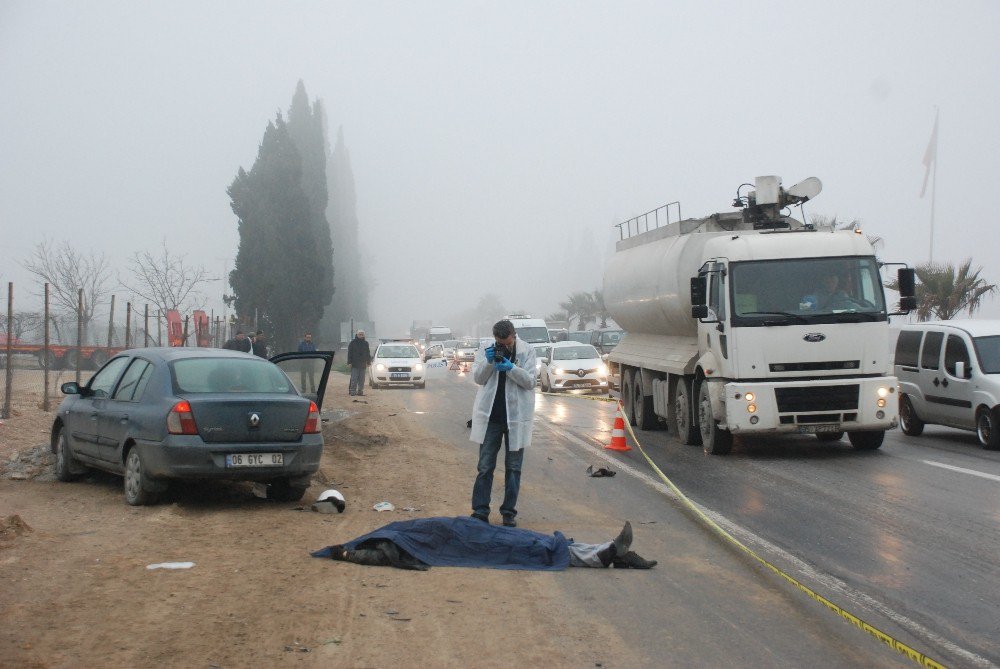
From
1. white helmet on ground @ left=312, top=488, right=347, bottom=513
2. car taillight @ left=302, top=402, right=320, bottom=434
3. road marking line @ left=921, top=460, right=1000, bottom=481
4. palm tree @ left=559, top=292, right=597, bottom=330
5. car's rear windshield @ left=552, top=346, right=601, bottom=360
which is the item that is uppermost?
palm tree @ left=559, top=292, right=597, bottom=330

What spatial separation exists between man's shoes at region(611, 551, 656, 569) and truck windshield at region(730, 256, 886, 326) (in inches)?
289

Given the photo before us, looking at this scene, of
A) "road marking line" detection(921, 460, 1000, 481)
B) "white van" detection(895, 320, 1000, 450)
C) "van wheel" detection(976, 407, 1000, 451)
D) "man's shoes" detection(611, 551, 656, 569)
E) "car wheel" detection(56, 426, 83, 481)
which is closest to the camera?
"man's shoes" detection(611, 551, 656, 569)

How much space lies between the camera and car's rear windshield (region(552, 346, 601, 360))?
31.7 metres

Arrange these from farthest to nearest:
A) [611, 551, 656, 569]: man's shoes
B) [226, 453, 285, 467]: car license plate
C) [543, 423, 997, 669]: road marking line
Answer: [226, 453, 285, 467]: car license plate < [611, 551, 656, 569]: man's shoes < [543, 423, 997, 669]: road marking line

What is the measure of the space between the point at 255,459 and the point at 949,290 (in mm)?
25851

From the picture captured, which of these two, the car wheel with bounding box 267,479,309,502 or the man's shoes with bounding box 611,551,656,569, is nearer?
the man's shoes with bounding box 611,551,656,569

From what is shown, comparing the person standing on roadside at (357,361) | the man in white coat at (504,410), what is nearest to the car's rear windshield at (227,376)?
the man in white coat at (504,410)

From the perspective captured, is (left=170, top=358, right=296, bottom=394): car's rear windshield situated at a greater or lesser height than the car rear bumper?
greater

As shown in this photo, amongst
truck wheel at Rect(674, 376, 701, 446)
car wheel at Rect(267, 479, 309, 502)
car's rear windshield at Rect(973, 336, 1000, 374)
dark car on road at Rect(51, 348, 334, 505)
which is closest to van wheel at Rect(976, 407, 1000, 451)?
car's rear windshield at Rect(973, 336, 1000, 374)

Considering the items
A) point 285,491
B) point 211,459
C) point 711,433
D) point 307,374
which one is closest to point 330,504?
point 285,491

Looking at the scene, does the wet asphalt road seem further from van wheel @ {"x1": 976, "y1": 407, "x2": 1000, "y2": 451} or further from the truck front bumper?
the truck front bumper

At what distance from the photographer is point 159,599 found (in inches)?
238

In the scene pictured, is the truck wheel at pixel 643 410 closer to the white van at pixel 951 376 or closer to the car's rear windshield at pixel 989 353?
the white van at pixel 951 376

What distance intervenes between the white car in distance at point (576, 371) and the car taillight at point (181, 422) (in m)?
22.1
